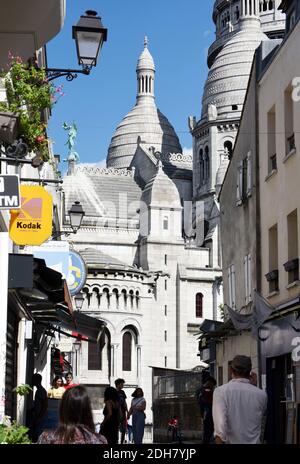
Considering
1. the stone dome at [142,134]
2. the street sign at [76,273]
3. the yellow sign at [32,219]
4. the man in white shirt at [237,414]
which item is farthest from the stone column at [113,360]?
the man in white shirt at [237,414]

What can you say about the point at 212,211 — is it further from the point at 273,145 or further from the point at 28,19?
the point at 28,19

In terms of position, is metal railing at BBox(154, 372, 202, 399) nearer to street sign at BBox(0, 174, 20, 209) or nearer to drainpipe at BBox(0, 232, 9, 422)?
drainpipe at BBox(0, 232, 9, 422)

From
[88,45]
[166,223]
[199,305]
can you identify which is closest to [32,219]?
[88,45]

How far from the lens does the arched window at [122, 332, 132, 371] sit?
80119 millimetres

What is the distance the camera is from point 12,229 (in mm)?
14227

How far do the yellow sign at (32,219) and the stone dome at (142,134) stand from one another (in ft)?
335

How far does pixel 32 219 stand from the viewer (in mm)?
13992

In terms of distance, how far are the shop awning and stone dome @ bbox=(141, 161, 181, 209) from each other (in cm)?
7175

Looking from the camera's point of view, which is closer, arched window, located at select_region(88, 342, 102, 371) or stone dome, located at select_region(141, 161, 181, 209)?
arched window, located at select_region(88, 342, 102, 371)

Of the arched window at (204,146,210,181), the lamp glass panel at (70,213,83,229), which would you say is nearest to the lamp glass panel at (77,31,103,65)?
the lamp glass panel at (70,213,83,229)

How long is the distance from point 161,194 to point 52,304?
78022 millimetres

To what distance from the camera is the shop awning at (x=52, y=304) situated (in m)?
14.2

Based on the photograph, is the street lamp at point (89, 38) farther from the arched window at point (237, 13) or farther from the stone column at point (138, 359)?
the arched window at point (237, 13)

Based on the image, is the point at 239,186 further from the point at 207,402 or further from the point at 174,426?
the point at 174,426
